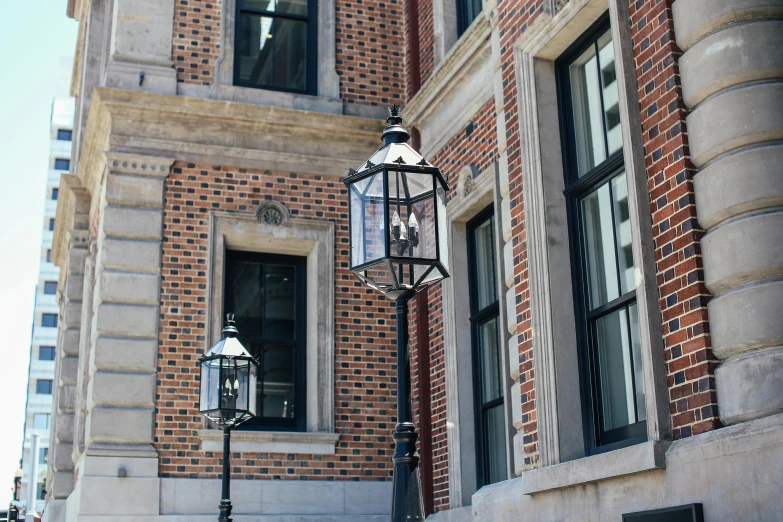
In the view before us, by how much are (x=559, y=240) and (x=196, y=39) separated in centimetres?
649

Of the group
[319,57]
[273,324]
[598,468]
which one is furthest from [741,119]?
[319,57]

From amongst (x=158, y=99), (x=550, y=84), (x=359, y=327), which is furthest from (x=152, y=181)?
(x=550, y=84)

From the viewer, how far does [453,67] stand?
11.9m

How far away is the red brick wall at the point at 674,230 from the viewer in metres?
6.68

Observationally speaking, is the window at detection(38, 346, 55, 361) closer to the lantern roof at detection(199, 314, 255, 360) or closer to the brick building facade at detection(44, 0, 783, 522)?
the brick building facade at detection(44, 0, 783, 522)

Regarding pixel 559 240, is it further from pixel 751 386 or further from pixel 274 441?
pixel 274 441

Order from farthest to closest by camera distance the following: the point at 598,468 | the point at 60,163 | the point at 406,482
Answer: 1. the point at 60,163
2. the point at 598,468
3. the point at 406,482

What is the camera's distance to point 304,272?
1323cm

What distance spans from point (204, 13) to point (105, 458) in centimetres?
578

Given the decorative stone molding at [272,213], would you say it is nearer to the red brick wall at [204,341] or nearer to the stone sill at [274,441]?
the red brick wall at [204,341]

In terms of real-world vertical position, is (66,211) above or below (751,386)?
above

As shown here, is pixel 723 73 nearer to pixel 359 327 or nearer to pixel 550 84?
pixel 550 84

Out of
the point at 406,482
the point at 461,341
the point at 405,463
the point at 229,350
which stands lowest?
the point at 406,482

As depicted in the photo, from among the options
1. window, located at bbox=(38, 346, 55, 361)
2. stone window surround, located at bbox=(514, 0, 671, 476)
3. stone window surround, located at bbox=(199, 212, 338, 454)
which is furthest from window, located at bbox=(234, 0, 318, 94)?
window, located at bbox=(38, 346, 55, 361)
